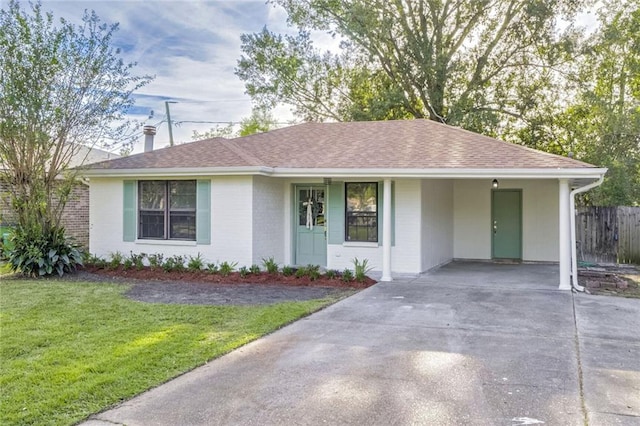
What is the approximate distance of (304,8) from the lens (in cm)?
2103

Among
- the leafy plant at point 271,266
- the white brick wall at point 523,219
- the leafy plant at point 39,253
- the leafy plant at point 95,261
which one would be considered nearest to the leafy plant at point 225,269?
the leafy plant at point 271,266

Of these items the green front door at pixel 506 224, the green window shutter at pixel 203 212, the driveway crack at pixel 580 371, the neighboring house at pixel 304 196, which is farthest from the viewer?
the green front door at pixel 506 224

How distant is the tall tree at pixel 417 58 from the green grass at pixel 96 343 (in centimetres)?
1389

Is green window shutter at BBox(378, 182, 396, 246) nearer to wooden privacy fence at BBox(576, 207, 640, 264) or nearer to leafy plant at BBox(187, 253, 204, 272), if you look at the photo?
leafy plant at BBox(187, 253, 204, 272)

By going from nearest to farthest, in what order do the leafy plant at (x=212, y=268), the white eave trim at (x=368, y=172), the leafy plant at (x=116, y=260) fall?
the white eave trim at (x=368, y=172) → the leafy plant at (x=212, y=268) → the leafy plant at (x=116, y=260)

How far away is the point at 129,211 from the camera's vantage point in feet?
38.3

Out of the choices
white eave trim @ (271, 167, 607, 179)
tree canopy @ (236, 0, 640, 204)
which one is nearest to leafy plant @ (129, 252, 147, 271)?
white eave trim @ (271, 167, 607, 179)

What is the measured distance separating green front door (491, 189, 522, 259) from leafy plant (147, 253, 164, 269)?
8.69m

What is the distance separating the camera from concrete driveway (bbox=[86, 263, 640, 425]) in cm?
363

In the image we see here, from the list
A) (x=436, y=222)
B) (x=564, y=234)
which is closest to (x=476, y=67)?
(x=436, y=222)

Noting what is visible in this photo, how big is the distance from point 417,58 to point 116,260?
1360cm

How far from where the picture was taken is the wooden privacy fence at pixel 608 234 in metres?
13.6

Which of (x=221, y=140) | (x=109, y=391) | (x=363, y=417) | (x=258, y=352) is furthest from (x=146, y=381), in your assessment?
(x=221, y=140)

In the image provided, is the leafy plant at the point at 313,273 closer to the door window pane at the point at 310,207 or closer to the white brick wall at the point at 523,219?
the door window pane at the point at 310,207
